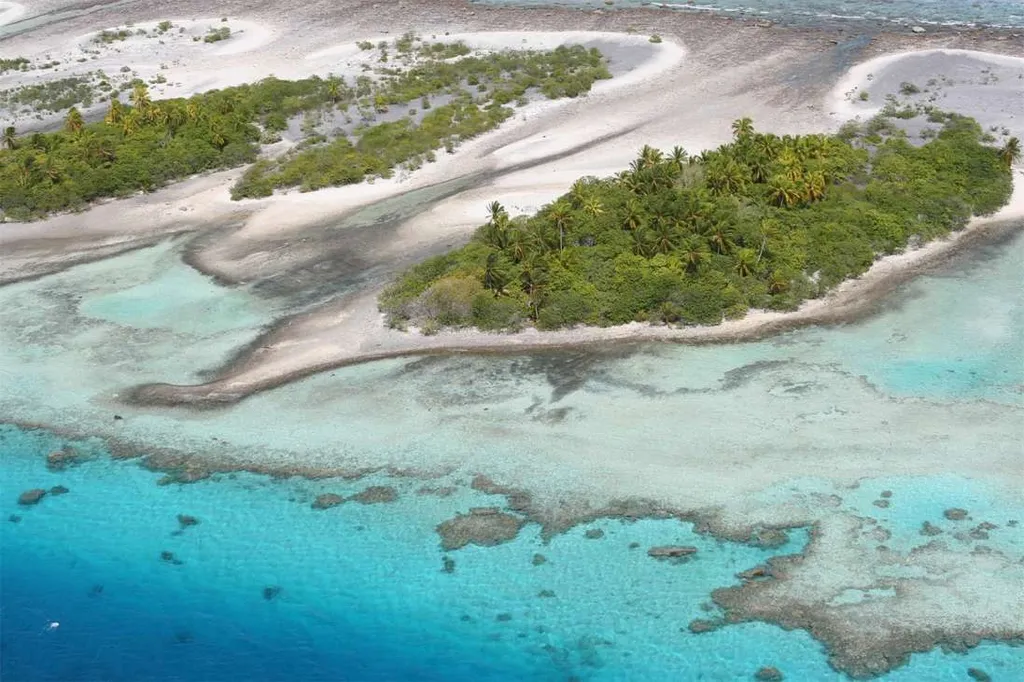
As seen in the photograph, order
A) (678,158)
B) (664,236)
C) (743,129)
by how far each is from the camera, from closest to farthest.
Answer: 1. (664,236)
2. (678,158)
3. (743,129)

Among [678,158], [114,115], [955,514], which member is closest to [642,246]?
[678,158]

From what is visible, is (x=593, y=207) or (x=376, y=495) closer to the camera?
(x=376, y=495)

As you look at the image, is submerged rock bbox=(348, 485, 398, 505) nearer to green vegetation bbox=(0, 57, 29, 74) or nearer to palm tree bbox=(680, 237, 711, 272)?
palm tree bbox=(680, 237, 711, 272)

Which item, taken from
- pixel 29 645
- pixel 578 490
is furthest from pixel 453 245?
pixel 29 645

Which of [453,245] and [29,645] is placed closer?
[29,645]

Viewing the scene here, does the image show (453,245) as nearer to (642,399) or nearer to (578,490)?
(642,399)

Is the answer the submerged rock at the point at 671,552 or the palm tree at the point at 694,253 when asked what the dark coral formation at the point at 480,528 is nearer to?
the submerged rock at the point at 671,552

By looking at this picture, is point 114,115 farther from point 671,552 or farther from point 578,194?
point 671,552
